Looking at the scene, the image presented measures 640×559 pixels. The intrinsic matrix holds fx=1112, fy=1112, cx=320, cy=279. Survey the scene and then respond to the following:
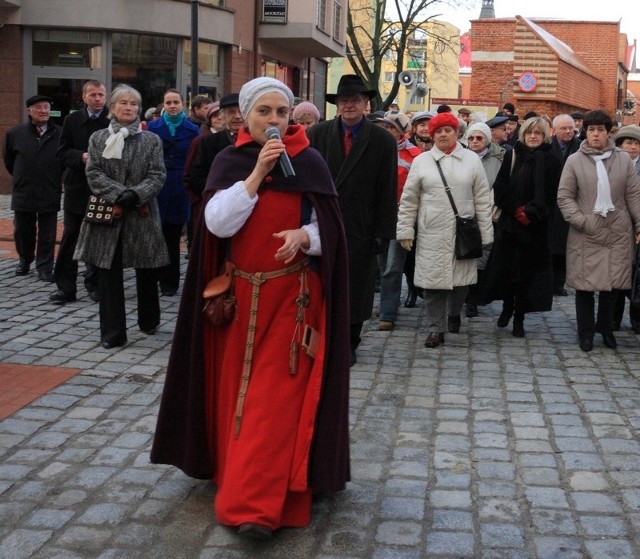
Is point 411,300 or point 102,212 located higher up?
point 102,212

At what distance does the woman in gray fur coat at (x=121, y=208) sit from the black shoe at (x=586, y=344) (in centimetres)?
324

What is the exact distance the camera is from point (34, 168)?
11.5m

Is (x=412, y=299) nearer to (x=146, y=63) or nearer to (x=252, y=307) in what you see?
(x=252, y=307)

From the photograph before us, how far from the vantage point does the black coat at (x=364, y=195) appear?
7.64 metres

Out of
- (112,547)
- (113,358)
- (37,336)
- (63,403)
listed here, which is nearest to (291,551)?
(112,547)

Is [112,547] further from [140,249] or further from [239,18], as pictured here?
[239,18]

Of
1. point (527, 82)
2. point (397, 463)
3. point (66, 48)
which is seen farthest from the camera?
point (527, 82)

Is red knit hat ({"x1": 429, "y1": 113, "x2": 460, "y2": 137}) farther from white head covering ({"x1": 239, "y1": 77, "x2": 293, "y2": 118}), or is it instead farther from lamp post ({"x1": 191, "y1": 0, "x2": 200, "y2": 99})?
lamp post ({"x1": 191, "y1": 0, "x2": 200, "y2": 99})

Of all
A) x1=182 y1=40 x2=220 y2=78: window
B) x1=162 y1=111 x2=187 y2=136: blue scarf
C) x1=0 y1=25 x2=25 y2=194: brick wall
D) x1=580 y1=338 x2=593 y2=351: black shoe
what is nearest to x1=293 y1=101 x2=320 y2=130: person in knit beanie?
x1=162 y1=111 x2=187 y2=136: blue scarf

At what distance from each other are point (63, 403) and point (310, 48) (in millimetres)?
25425

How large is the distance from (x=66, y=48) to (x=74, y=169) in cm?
1322

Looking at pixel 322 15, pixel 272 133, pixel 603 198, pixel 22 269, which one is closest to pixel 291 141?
pixel 272 133

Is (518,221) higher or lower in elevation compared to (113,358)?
higher

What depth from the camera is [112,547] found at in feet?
14.3
